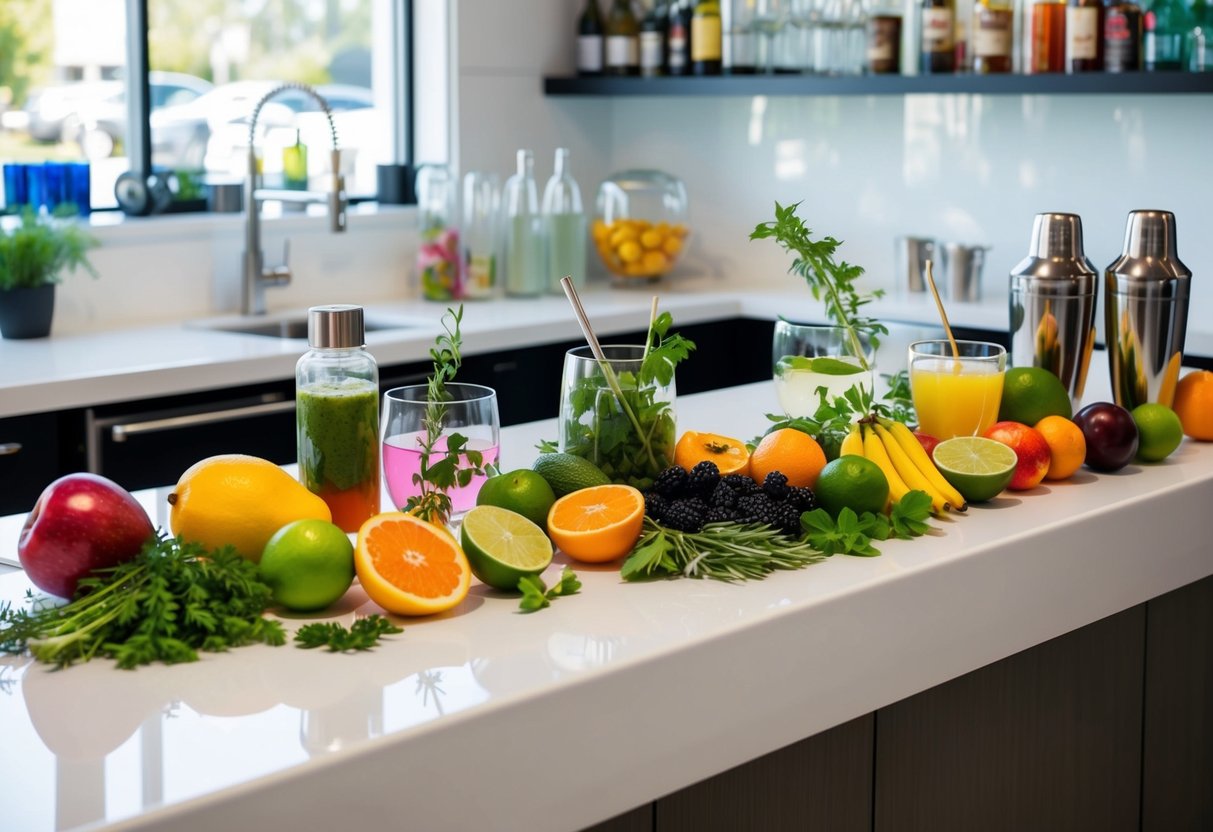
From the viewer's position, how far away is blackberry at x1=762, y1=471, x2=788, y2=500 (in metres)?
1.46

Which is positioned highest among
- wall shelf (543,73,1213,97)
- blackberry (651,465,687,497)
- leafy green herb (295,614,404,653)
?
wall shelf (543,73,1213,97)

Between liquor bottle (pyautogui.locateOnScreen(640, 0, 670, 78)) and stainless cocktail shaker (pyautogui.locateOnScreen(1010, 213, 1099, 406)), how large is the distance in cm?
236

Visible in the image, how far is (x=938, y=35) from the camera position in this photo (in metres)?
3.64

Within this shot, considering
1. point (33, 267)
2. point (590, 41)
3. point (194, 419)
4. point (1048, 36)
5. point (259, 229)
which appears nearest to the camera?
point (194, 419)

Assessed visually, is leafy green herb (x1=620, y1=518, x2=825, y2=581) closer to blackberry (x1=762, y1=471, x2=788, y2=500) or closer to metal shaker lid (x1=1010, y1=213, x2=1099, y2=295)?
blackberry (x1=762, y1=471, x2=788, y2=500)

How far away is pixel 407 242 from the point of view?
407 cm

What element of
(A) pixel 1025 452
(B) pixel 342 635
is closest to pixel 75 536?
(B) pixel 342 635

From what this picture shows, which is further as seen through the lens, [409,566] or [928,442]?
[928,442]

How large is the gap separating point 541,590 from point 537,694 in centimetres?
22

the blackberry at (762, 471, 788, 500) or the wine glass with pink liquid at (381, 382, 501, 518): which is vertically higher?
the wine glass with pink liquid at (381, 382, 501, 518)

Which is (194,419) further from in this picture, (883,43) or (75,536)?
(883,43)

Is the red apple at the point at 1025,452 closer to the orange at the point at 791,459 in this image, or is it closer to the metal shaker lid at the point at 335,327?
the orange at the point at 791,459

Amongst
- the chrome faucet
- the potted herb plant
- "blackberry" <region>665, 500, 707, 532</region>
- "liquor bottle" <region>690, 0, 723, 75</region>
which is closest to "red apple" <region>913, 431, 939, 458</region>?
"blackberry" <region>665, 500, 707, 532</region>

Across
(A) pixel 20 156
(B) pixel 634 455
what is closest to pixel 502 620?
(B) pixel 634 455
